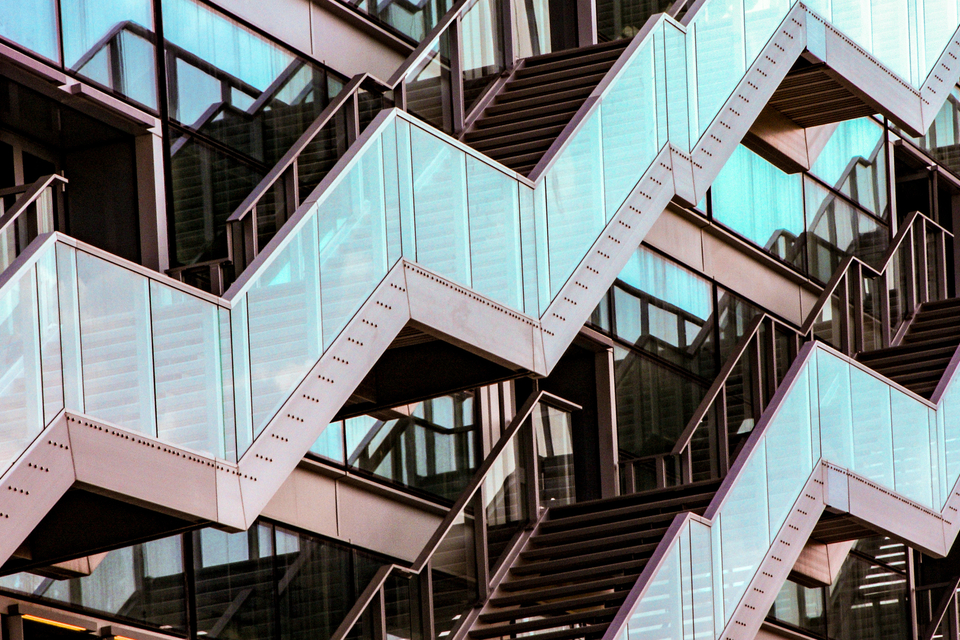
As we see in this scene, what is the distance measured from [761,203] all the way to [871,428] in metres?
6.98

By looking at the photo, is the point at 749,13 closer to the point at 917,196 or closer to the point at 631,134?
the point at 631,134

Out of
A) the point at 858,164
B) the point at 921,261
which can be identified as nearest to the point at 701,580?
the point at 921,261

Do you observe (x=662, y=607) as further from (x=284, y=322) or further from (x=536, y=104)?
(x=536, y=104)

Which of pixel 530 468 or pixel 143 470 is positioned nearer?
pixel 143 470

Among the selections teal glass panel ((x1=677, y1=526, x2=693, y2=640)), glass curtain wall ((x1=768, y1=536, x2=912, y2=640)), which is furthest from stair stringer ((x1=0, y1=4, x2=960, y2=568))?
glass curtain wall ((x1=768, y1=536, x2=912, y2=640))

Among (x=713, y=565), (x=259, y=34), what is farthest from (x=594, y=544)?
(x=259, y=34)

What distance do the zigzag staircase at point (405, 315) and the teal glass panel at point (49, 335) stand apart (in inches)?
0.4

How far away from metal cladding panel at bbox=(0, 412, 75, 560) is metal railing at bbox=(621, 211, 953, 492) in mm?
10504

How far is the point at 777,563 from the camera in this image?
667 inches

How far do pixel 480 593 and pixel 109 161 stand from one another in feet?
16.6

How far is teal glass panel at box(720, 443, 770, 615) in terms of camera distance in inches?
642

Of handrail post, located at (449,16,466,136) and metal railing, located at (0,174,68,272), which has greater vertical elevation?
handrail post, located at (449,16,466,136)

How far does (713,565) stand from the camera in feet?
52.9

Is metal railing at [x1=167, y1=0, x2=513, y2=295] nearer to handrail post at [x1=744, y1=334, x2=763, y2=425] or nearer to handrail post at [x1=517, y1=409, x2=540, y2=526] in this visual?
handrail post at [x1=517, y1=409, x2=540, y2=526]
